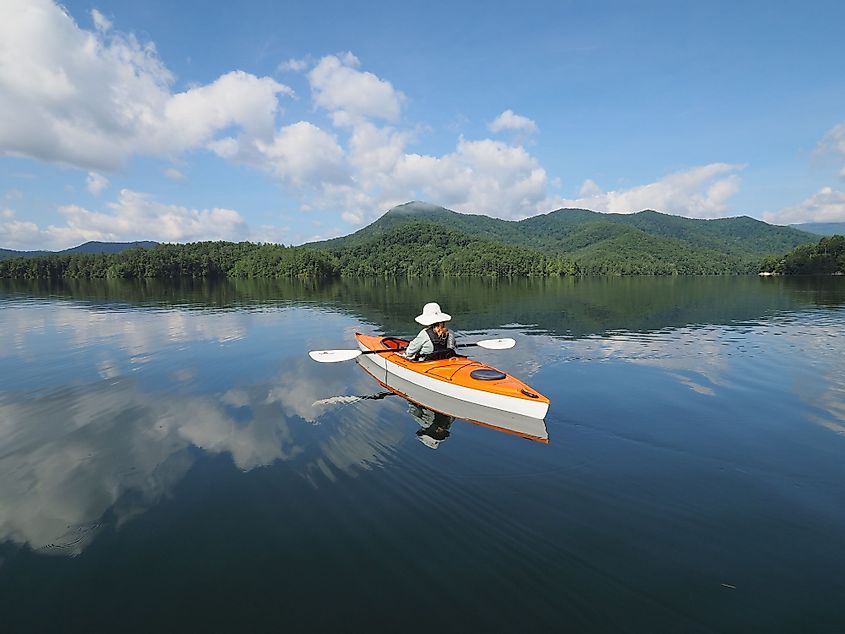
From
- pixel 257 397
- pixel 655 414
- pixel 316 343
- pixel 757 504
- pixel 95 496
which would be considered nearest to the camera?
pixel 757 504

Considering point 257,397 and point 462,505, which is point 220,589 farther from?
point 257,397

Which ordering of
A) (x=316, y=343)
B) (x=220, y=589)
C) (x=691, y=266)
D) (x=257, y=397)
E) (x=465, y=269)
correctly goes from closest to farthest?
(x=220, y=589), (x=257, y=397), (x=316, y=343), (x=465, y=269), (x=691, y=266)

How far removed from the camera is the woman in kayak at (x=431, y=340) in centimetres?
1391

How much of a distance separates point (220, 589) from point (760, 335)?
91.6 ft

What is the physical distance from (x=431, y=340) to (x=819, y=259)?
141984 millimetres

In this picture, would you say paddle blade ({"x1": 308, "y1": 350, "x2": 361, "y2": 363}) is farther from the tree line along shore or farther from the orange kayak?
the tree line along shore

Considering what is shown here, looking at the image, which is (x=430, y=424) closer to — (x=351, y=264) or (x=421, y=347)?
(x=421, y=347)

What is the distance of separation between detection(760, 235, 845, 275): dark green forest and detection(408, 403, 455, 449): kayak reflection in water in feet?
456

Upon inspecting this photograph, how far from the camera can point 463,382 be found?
1223 centimetres

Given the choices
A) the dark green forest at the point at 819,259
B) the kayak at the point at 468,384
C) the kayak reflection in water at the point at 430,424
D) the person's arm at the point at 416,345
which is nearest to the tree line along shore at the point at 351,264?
the dark green forest at the point at 819,259

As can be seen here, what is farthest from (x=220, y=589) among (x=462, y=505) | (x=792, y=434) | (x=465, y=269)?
(x=465, y=269)

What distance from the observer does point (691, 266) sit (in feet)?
601

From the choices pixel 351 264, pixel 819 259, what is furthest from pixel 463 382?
pixel 351 264

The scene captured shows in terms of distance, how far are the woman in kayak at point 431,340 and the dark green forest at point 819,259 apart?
13712cm
